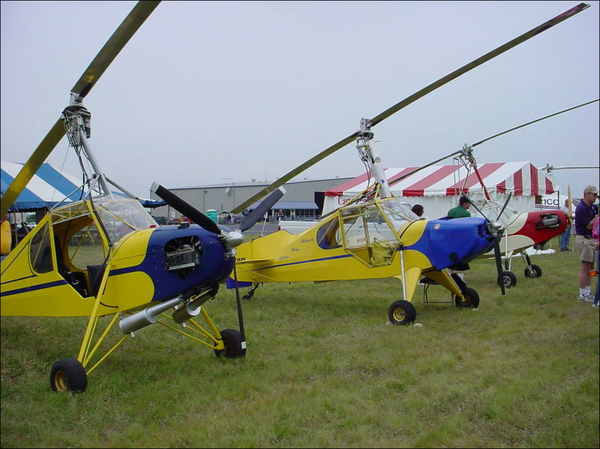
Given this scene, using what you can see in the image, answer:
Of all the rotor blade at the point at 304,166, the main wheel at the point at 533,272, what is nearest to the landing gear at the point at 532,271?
the main wheel at the point at 533,272

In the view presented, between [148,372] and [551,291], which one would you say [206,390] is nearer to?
[148,372]

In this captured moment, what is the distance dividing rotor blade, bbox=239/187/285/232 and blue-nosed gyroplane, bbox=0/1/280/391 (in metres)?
0.68

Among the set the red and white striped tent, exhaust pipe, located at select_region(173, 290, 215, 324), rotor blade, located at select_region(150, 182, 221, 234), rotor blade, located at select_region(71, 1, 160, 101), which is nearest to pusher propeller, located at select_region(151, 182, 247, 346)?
rotor blade, located at select_region(150, 182, 221, 234)

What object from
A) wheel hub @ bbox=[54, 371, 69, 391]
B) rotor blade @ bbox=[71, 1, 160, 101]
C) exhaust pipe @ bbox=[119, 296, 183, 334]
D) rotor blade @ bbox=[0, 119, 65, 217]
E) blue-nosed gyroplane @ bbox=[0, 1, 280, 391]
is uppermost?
rotor blade @ bbox=[71, 1, 160, 101]

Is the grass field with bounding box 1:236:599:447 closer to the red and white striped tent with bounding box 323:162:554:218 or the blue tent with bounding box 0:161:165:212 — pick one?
the red and white striped tent with bounding box 323:162:554:218

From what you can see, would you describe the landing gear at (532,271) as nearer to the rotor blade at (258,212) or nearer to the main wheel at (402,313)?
the main wheel at (402,313)

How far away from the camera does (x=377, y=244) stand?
8.35 m

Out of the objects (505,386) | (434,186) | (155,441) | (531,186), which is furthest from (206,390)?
(531,186)

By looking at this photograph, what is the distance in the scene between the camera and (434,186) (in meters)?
18.4

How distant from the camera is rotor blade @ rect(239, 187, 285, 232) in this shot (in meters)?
5.94

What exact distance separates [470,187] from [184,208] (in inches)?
555

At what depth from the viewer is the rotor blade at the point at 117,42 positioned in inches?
143

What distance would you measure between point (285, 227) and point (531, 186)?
10045 mm

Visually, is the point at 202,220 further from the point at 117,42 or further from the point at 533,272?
the point at 533,272
